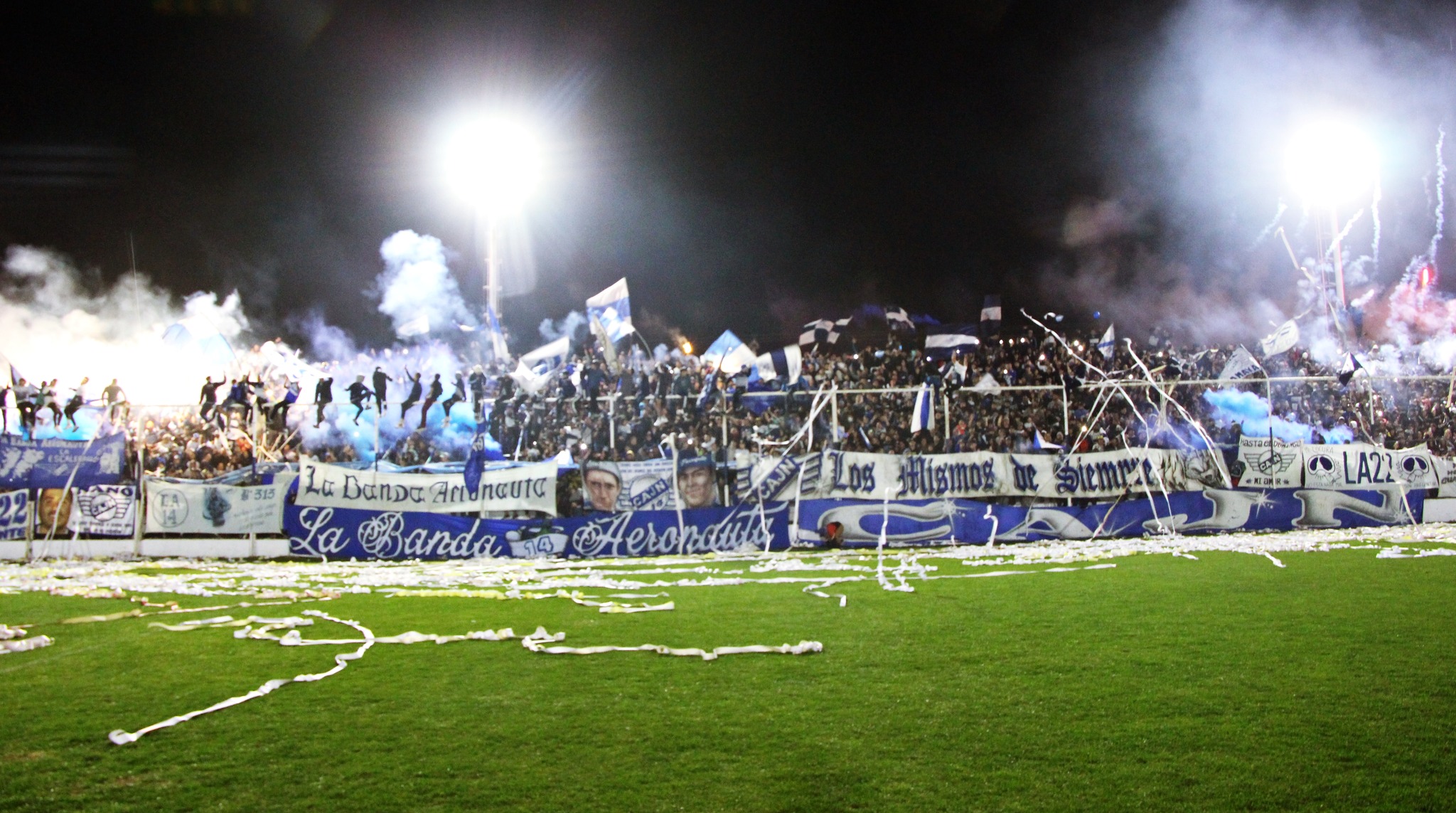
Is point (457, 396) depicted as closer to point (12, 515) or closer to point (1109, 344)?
point (12, 515)

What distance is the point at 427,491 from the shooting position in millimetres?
22141

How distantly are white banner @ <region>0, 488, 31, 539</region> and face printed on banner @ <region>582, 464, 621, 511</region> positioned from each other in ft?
44.9

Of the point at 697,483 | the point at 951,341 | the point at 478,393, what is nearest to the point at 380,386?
the point at 478,393

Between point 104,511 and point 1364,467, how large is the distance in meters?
31.3

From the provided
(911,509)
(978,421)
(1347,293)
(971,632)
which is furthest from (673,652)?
(1347,293)

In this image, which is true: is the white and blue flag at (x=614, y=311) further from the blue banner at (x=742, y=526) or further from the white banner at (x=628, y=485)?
the blue banner at (x=742, y=526)

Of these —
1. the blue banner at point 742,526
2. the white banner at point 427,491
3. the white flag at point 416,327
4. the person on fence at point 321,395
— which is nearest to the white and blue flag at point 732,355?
the white banner at point 427,491

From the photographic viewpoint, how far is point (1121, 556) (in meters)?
17.0

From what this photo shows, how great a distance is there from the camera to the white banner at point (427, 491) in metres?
21.9

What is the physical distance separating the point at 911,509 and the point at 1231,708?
14.9 m

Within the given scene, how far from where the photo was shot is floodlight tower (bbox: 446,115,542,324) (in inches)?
1314

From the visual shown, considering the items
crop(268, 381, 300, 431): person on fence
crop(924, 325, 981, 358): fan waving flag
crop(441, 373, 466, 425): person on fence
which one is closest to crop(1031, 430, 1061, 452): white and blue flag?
crop(924, 325, 981, 358): fan waving flag

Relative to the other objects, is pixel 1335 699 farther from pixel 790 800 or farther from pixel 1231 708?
pixel 790 800

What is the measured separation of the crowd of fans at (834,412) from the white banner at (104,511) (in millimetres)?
1330
